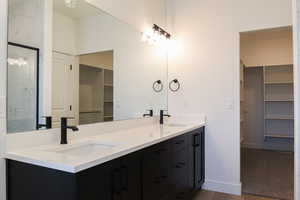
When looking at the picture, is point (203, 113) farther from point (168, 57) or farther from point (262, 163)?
point (262, 163)

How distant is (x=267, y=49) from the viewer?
5.27 m

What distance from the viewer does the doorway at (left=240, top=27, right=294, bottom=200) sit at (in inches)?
200

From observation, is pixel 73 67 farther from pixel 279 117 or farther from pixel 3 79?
pixel 279 117

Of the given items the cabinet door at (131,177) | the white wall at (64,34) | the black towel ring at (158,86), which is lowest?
the cabinet door at (131,177)

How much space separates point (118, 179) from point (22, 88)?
896 millimetres

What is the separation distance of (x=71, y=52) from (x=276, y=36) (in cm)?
479

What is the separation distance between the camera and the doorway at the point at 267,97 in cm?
508

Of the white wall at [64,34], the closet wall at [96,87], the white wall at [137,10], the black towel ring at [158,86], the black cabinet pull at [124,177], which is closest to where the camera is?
the black cabinet pull at [124,177]

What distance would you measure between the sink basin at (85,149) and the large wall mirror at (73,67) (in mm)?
248

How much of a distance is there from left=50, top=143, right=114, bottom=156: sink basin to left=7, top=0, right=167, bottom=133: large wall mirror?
0.81ft

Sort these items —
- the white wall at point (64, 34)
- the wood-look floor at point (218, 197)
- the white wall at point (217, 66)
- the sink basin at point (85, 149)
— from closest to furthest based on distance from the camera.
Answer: the sink basin at point (85, 149) < the white wall at point (64, 34) < the wood-look floor at point (218, 197) < the white wall at point (217, 66)

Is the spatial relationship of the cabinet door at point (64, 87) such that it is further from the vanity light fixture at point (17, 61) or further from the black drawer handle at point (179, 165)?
the black drawer handle at point (179, 165)

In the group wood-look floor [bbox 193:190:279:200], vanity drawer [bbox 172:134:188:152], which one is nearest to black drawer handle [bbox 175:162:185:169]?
vanity drawer [bbox 172:134:188:152]

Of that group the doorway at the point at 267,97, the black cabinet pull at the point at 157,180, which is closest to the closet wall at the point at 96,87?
the black cabinet pull at the point at 157,180
